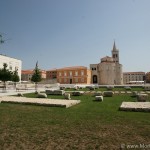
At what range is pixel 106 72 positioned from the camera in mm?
68000

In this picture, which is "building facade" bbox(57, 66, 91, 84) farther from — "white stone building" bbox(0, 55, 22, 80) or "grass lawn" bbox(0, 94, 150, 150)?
"grass lawn" bbox(0, 94, 150, 150)

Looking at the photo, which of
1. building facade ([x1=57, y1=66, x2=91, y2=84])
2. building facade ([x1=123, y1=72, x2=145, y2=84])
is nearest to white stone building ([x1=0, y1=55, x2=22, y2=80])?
building facade ([x1=57, y1=66, x2=91, y2=84])

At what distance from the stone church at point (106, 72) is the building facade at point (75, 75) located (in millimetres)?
4524

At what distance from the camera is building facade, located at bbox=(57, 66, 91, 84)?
66.4 m

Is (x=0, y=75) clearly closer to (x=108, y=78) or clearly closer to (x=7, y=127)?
(x=7, y=127)

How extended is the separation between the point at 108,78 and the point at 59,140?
65005 millimetres

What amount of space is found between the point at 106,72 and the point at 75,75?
12343 mm

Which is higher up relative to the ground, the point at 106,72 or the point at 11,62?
the point at 11,62

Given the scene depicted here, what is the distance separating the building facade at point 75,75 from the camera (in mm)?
66375

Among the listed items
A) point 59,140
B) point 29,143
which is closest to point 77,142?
point 59,140

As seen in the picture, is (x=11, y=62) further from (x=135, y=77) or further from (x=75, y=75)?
(x=135, y=77)

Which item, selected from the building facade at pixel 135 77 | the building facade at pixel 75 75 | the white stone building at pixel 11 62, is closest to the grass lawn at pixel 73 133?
the white stone building at pixel 11 62

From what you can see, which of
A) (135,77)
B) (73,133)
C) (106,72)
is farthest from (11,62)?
(135,77)

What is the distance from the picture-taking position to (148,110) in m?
9.18
